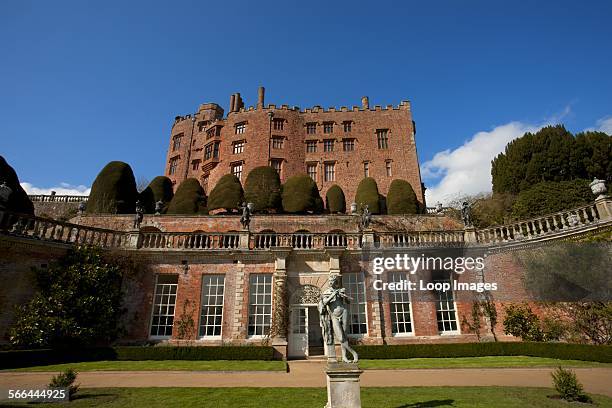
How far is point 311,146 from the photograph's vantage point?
1501 inches

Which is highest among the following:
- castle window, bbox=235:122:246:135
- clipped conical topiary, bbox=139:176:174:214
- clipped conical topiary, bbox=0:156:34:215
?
castle window, bbox=235:122:246:135

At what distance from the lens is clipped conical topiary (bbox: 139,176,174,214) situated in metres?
31.0

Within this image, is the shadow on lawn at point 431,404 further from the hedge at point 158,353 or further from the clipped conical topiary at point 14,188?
the clipped conical topiary at point 14,188

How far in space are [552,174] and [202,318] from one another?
30.6m

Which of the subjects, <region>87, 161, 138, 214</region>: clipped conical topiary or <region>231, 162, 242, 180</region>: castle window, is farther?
<region>231, 162, 242, 180</region>: castle window

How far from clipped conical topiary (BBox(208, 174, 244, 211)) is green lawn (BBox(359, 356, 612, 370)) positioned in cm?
1746

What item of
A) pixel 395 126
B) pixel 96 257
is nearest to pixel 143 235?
pixel 96 257

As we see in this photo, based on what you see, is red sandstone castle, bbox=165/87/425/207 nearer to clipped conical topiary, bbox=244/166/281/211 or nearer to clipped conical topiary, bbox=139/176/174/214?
clipped conical topiary, bbox=139/176/174/214

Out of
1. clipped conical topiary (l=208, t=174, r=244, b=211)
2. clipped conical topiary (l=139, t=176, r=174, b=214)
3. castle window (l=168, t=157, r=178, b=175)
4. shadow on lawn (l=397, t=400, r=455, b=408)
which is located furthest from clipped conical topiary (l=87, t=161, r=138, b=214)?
shadow on lawn (l=397, t=400, r=455, b=408)

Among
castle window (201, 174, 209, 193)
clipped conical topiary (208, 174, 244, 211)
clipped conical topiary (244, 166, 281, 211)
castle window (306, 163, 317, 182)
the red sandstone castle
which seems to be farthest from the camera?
castle window (201, 174, 209, 193)

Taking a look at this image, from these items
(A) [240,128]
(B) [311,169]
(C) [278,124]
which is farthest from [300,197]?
(A) [240,128]

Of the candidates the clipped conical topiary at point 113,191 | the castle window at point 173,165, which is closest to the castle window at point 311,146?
the castle window at point 173,165

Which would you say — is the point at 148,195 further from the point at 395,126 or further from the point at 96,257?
the point at 395,126

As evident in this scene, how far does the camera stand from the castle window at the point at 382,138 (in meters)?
37.1
